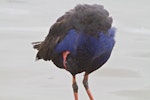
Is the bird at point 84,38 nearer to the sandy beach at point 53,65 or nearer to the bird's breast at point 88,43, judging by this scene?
the bird's breast at point 88,43

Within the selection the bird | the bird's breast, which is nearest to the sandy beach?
the bird

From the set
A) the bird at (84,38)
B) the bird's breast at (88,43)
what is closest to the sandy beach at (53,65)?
the bird at (84,38)

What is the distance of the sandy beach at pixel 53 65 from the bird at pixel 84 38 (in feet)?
4.33

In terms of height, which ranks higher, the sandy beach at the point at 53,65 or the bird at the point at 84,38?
the sandy beach at the point at 53,65

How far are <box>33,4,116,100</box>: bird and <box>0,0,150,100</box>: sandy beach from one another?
132 cm

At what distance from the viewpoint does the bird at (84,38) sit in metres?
4.60

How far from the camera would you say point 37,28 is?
9164 mm

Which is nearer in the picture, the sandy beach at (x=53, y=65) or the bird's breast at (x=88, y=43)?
the bird's breast at (x=88, y=43)

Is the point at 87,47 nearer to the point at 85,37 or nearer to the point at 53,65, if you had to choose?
the point at 85,37

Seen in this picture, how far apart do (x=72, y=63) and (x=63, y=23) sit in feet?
1.16

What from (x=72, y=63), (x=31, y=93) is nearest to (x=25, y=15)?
(x=31, y=93)

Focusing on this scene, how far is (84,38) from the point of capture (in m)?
4.59

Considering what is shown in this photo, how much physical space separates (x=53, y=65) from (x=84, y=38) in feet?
8.89

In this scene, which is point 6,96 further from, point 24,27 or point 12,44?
point 24,27
